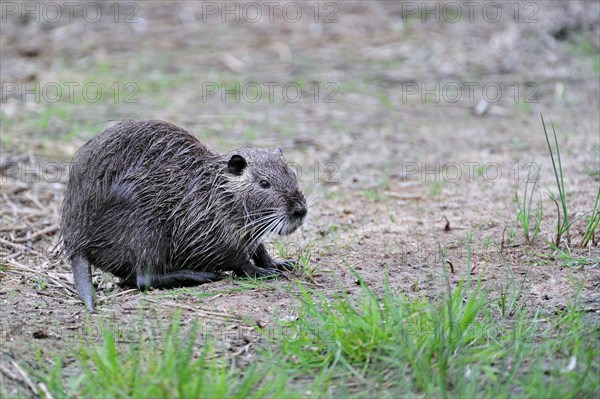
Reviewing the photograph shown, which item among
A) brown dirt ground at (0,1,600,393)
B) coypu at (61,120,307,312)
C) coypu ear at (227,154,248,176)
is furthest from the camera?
coypu ear at (227,154,248,176)

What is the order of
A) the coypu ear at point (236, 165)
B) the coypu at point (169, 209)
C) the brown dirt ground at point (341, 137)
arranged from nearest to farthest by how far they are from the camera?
1. the brown dirt ground at point (341, 137)
2. the coypu at point (169, 209)
3. the coypu ear at point (236, 165)

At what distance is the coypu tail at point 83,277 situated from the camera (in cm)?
407

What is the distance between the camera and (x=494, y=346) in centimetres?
319

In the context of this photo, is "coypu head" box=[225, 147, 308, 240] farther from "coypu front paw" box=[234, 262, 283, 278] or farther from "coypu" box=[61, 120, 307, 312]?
"coypu front paw" box=[234, 262, 283, 278]

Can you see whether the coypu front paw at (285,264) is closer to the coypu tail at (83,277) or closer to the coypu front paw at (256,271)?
the coypu front paw at (256,271)

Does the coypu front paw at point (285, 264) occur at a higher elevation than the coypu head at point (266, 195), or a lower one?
lower

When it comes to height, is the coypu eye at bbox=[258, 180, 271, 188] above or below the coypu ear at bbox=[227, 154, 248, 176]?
below

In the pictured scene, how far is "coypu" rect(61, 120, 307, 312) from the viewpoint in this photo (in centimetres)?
432

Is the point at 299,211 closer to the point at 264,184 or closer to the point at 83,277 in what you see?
the point at 264,184

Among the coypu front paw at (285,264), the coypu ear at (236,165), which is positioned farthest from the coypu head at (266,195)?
the coypu front paw at (285,264)

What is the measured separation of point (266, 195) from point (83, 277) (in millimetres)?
980

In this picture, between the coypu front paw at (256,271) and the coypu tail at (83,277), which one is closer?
the coypu tail at (83,277)

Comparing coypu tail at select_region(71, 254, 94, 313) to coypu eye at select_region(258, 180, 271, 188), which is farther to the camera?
coypu eye at select_region(258, 180, 271, 188)

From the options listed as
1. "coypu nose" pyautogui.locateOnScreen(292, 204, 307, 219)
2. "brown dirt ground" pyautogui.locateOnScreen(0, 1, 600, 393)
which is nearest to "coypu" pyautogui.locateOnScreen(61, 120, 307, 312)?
"coypu nose" pyautogui.locateOnScreen(292, 204, 307, 219)
